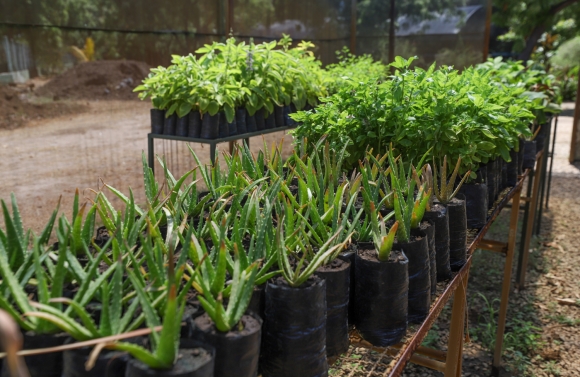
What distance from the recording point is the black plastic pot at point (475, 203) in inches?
75.7

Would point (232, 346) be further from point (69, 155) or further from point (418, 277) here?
point (69, 155)

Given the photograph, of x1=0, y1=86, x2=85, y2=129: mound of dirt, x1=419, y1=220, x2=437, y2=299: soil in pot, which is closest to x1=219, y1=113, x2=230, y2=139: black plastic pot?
x1=0, y1=86, x2=85, y2=129: mound of dirt

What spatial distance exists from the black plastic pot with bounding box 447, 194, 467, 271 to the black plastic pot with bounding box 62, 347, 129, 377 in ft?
3.78


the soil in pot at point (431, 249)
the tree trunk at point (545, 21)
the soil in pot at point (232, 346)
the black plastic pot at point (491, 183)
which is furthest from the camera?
the tree trunk at point (545, 21)

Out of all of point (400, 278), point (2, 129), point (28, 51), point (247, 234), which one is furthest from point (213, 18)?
point (400, 278)

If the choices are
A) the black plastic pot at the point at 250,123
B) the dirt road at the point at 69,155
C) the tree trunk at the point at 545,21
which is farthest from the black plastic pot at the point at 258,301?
the tree trunk at the point at 545,21

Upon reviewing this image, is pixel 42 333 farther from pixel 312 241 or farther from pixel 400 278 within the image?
pixel 400 278

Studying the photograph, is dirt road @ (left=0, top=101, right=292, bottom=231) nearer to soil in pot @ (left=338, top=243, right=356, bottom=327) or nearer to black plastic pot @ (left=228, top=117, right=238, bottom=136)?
black plastic pot @ (left=228, top=117, right=238, bottom=136)

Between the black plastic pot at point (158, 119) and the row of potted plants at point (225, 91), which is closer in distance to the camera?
the row of potted plants at point (225, 91)

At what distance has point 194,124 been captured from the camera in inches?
126

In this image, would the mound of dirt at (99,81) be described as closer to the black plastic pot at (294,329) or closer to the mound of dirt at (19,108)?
the mound of dirt at (19,108)

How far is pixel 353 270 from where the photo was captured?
1271 millimetres

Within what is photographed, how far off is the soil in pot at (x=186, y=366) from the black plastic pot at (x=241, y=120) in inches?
105

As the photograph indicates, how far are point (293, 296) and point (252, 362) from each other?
15 centimetres
